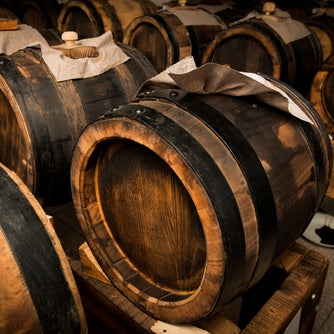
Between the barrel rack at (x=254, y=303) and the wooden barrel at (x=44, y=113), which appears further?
the wooden barrel at (x=44, y=113)

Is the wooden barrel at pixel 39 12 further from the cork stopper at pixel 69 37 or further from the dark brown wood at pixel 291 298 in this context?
the dark brown wood at pixel 291 298

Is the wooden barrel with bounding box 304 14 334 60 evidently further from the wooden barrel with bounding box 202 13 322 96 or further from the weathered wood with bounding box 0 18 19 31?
the weathered wood with bounding box 0 18 19 31

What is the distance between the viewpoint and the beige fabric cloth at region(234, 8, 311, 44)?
141 inches

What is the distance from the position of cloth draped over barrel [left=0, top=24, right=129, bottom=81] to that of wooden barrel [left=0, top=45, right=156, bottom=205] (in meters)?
0.04

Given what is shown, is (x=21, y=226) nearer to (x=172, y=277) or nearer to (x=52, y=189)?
(x=172, y=277)

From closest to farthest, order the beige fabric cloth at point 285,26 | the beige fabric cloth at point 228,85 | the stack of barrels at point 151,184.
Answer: the stack of barrels at point 151,184 < the beige fabric cloth at point 228,85 < the beige fabric cloth at point 285,26

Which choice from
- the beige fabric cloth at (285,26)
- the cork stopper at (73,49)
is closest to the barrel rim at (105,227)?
the cork stopper at (73,49)

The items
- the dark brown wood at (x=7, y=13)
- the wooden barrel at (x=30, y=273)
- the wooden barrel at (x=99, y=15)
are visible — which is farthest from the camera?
the dark brown wood at (x=7, y=13)

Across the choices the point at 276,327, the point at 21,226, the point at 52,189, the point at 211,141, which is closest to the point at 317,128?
the point at 211,141

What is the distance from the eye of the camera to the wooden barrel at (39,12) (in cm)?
531

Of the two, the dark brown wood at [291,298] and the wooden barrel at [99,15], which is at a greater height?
the wooden barrel at [99,15]

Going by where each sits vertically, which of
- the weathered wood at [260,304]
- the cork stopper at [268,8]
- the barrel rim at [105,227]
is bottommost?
the weathered wood at [260,304]

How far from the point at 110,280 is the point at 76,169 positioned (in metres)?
0.55

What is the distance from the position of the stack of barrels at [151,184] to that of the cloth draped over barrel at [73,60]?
45mm
